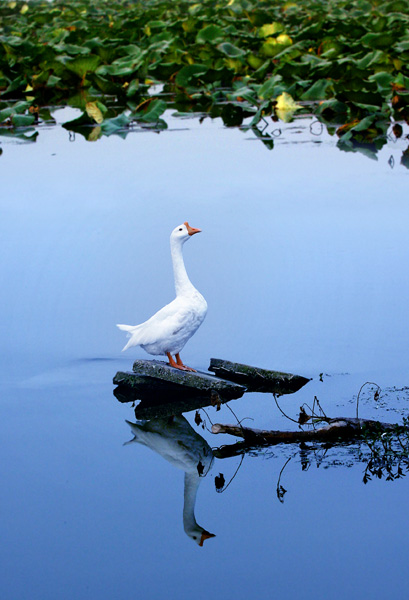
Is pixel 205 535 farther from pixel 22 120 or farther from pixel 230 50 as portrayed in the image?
pixel 230 50

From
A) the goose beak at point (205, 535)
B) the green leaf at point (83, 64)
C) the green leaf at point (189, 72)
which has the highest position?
the goose beak at point (205, 535)

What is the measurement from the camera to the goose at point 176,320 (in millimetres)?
6465

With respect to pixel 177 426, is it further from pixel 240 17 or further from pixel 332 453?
pixel 240 17

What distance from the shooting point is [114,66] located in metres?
18.8

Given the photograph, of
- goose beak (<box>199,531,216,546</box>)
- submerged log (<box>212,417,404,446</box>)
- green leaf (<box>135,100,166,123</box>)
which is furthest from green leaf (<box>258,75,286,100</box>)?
goose beak (<box>199,531,216,546</box>)

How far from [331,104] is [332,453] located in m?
10.6

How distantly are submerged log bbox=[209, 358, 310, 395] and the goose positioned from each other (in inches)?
12.2

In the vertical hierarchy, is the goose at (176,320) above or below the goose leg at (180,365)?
above

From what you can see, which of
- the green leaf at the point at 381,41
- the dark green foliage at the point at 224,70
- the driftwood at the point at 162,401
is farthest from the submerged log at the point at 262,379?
the green leaf at the point at 381,41

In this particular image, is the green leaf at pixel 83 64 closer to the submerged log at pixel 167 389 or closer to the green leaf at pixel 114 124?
the green leaf at pixel 114 124

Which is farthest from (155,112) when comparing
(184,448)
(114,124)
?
(184,448)

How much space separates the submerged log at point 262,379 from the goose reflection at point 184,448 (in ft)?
1.77

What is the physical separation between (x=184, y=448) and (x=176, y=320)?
89 centimetres

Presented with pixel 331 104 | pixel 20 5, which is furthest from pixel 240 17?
pixel 20 5
